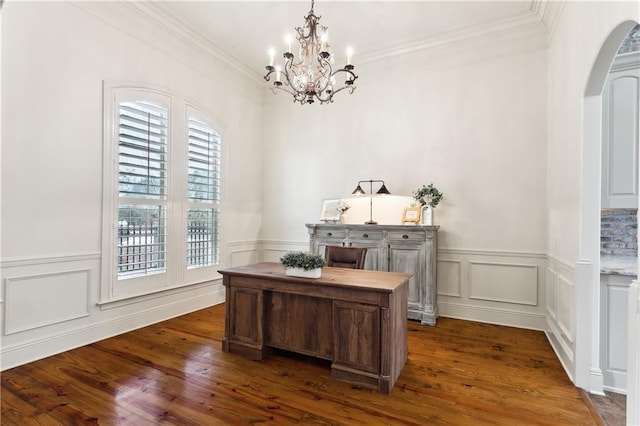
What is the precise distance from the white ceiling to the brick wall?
2.48m

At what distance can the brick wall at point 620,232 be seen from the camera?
8.89 ft

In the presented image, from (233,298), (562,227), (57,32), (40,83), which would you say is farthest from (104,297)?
(562,227)

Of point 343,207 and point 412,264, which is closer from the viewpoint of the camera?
point 412,264

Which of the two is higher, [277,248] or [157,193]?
[157,193]

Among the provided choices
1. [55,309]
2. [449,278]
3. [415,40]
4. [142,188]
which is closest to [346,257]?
[449,278]

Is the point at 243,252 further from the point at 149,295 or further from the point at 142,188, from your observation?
the point at 142,188

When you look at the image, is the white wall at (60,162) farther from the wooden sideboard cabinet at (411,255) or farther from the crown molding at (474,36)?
the crown molding at (474,36)

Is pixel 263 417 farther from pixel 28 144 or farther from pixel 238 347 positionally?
pixel 28 144

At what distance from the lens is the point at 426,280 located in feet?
12.9

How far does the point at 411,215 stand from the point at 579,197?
189cm

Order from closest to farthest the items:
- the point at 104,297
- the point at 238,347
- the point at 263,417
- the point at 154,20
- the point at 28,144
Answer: the point at 263,417, the point at 28,144, the point at 238,347, the point at 104,297, the point at 154,20

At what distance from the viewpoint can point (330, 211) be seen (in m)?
4.90

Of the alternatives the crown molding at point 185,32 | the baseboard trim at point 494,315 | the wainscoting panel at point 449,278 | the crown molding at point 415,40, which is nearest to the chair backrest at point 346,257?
the wainscoting panel at point 449,278

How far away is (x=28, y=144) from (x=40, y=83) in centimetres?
59
